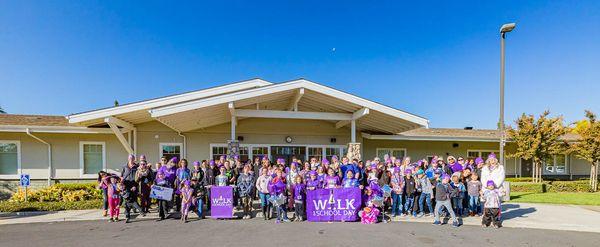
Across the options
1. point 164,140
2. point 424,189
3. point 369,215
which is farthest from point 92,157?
point 424,189

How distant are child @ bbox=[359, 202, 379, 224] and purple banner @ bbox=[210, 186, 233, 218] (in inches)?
132

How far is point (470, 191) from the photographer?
307 inches

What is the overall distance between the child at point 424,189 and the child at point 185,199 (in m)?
6.01

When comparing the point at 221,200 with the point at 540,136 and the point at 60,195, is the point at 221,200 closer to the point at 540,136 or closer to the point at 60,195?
the point at 60,195

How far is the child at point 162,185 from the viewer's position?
769 centimetres

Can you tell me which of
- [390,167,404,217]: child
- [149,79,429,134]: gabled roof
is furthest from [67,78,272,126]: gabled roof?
[390,167,404,217]: child

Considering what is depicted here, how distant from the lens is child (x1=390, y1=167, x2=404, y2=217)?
8.05m

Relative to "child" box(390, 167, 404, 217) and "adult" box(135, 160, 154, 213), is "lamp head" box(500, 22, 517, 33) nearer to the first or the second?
"child" box(390, 167, 404, 217)

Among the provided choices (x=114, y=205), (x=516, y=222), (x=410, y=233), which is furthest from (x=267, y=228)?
(x=516, y=222)

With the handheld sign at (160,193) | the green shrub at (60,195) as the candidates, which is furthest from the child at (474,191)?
the green shrub at (60,195)

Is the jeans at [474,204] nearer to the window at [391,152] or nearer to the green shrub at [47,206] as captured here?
the window at [391,152]

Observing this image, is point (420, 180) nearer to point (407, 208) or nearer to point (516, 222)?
point (407, 208)

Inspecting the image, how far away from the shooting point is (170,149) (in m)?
13.2

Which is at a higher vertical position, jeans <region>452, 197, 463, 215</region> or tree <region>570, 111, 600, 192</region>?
tree <region>570, 111, 600, 192</region>
